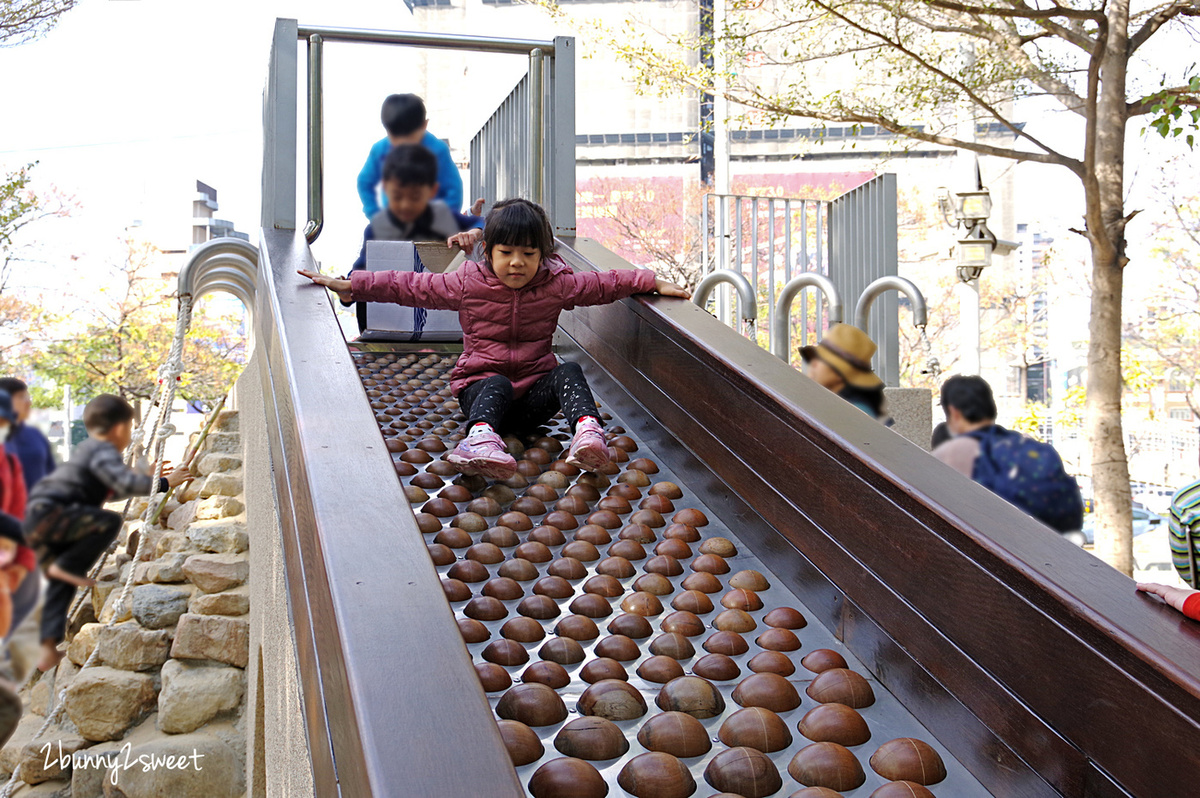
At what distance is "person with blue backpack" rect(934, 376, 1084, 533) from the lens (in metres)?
3.09

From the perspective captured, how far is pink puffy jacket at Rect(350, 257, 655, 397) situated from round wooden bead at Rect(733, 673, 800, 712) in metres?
1.92

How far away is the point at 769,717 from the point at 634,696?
0.27 m

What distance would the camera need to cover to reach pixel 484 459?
2912 mm

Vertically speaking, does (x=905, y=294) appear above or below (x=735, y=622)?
above

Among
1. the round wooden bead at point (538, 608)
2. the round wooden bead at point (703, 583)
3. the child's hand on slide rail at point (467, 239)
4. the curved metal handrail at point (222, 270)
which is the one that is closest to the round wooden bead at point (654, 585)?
the round wooden bead at point (703, 583)

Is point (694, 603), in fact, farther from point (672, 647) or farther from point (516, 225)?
point (516, 225)

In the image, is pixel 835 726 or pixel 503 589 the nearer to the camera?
pixel 835 726

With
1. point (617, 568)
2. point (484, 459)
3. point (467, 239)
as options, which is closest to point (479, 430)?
point (484, 459)

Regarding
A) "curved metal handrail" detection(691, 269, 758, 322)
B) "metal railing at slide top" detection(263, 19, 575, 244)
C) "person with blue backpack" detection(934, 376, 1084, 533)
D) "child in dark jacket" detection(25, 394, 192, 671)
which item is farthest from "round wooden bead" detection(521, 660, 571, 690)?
"child in dark jacket" detection(25, 394, 192, 671)

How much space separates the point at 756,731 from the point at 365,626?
31.4 inches

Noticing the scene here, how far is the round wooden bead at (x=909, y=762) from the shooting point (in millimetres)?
1654

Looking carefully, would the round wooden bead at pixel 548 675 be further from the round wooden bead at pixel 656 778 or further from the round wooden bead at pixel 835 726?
the round wooden bead at pixel 835 726

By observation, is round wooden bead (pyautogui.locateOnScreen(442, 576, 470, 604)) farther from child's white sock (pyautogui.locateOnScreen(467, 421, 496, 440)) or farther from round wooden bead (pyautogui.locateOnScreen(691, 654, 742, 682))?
child's white sock (pyautogui.locateOnScreen(467, 421, 496, 440))

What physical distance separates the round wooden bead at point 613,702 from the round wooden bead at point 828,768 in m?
0.33
